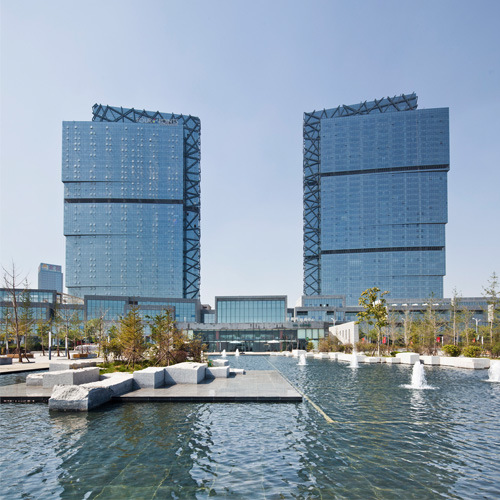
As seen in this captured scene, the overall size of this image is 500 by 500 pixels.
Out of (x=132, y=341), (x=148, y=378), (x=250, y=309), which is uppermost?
(x=132, y=341)

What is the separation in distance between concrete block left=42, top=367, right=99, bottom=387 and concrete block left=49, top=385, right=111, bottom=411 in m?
2.95

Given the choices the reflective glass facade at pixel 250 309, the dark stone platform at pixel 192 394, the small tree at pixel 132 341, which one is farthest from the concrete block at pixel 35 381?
the reflective glass facade at pixel 250 309

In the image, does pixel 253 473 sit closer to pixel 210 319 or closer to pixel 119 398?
pixel 119 398

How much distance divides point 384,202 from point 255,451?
7061 inches

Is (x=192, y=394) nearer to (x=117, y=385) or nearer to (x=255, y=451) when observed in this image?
(x=117, y=385)

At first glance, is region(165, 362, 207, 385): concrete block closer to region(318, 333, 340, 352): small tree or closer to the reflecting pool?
the reflecting pool

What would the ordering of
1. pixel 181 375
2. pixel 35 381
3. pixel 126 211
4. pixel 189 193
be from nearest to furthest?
pixel 35 381, pixel 181 375, pixel 126 211, pixel 189 193

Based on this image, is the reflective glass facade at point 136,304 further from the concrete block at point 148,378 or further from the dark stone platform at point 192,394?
the dark stone platform at point 192,394

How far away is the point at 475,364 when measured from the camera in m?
39.8

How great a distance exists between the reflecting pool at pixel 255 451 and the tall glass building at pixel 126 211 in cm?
15494

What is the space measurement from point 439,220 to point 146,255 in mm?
125147

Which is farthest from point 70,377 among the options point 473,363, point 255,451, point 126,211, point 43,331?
point 126,211

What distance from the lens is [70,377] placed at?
2155 centimetres

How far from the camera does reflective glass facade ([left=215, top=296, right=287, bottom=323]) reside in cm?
13075
